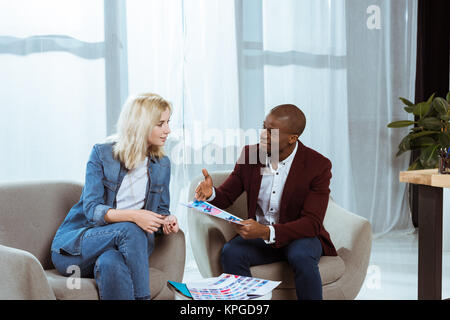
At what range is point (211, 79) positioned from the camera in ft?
10.5

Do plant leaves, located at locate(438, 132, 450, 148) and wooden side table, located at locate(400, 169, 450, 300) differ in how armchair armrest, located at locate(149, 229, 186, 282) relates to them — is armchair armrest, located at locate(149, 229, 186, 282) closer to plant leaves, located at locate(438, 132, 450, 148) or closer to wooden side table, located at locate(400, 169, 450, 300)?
wooden side table, located at locate(400, 169, 450, 300)

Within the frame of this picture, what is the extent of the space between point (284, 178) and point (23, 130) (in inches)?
66.7

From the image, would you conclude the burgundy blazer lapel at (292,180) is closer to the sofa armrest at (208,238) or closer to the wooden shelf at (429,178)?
the sofa armrest at (208,238)

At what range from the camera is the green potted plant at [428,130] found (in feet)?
11.1

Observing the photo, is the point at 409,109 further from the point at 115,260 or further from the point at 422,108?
the point at 115,260

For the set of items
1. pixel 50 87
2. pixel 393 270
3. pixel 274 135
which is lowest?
pixel 393 270

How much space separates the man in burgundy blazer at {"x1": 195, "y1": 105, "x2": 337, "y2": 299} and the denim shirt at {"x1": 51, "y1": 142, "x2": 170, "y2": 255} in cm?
19

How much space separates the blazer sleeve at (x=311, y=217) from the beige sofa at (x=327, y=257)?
0.12 m

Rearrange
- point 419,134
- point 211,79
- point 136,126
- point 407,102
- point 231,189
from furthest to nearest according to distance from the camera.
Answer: point 407,102 < point 419,134 < point 211,79 < point 231,189 < point 136,126

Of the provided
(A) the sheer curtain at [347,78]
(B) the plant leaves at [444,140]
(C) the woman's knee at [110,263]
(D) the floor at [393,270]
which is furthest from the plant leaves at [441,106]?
(C) the woman's knee at [110,263]

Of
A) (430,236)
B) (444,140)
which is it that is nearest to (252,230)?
(430,236)

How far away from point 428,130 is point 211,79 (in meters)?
1.68

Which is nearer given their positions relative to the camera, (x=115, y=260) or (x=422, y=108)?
(x=115, y=260)
